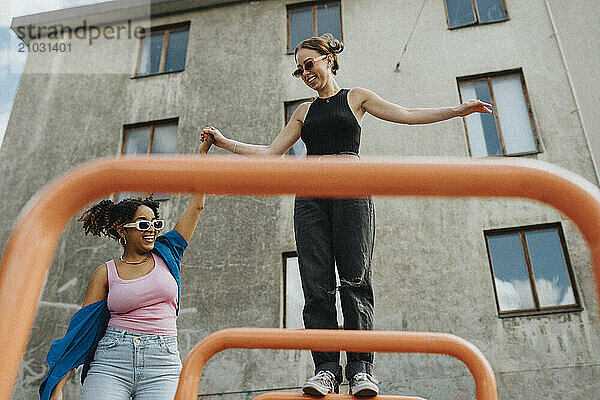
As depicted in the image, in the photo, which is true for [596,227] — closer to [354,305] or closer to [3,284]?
[3,284]

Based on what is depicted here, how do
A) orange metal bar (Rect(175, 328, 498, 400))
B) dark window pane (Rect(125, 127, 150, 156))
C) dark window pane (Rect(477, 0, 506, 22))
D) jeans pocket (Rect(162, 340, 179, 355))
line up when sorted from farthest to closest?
dark window pane (Rect(125, 127, 150, 156)) < dark window pane (Rect(477, 0, 506, 22)) < jeans pocket (Rect(162, 340, 179, 355)) < orange metal bar (Rect(175, 328, 498, 400))

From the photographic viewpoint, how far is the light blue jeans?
2.34 metres

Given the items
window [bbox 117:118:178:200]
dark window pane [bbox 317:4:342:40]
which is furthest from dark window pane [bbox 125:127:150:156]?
dark window pane [bbox 317:4:342:40]

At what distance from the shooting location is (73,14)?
39.3ft

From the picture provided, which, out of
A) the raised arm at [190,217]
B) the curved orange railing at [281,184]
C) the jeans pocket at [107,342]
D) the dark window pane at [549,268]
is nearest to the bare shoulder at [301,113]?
the raised arm at [190,217]

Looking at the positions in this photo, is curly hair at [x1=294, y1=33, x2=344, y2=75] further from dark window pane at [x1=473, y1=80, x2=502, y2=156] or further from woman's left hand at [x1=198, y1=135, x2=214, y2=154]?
dark window pane at [x1=473, y1=80, x2=502, y2=156]

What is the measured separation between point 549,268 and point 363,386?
6.72 meters

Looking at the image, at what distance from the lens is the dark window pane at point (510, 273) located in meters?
7.78

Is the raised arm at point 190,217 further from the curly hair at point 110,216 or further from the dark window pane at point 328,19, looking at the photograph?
the dark window pane at point 328,19

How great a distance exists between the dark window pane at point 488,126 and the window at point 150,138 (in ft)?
17.9

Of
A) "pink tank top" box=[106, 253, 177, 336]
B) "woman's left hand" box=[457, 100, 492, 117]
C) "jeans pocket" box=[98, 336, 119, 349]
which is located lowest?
"jeans pocket" box=[98, 336, 119, 349]

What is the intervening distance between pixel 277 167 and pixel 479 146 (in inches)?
340

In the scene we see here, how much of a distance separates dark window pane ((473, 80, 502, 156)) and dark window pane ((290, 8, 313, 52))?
336 cm

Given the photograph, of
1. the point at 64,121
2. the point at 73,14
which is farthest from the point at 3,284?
the point at 73,14
